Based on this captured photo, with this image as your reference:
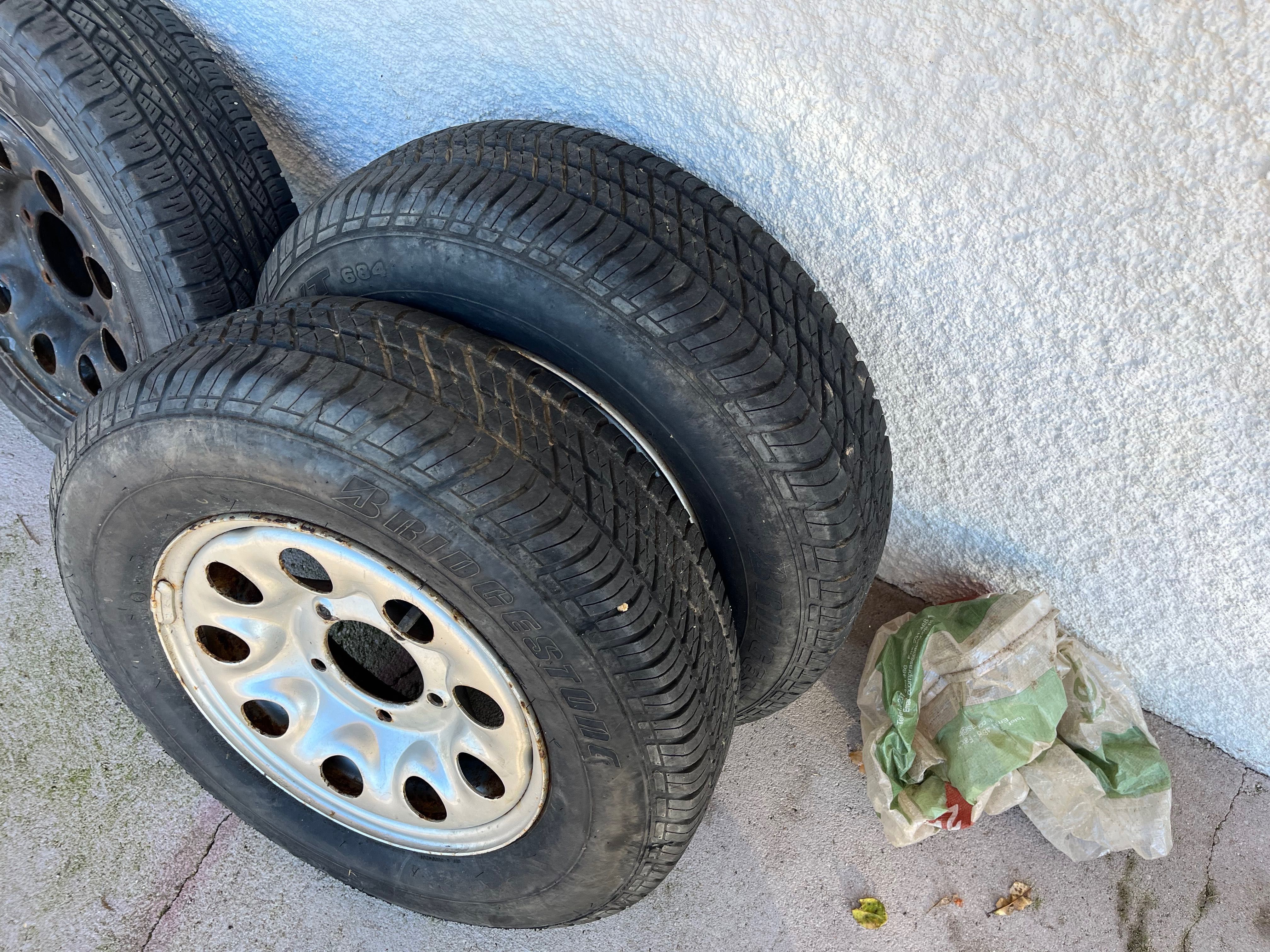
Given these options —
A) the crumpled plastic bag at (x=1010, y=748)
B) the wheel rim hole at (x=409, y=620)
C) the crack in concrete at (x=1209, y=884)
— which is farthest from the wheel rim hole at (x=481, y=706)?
the crack in concrete at (x=1209, y=884)

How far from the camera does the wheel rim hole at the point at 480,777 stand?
1821 mm

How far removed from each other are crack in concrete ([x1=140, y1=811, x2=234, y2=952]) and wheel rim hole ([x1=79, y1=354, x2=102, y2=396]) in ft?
4.07

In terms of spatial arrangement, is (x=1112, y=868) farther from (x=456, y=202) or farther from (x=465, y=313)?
(x=456, y=202)

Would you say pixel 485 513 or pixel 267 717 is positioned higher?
pixel 485 513

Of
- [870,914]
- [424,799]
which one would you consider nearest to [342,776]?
[424,799]

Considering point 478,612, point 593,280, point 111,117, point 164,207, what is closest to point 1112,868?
point 478,612

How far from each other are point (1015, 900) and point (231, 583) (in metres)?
1.96

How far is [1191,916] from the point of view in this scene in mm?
2176

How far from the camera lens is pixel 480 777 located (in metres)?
1.89

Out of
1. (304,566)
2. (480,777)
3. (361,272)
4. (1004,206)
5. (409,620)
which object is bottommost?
(304,566)

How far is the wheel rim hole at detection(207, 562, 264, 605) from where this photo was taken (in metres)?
1.76

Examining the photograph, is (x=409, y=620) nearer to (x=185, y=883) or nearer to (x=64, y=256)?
(x=185, y=883)

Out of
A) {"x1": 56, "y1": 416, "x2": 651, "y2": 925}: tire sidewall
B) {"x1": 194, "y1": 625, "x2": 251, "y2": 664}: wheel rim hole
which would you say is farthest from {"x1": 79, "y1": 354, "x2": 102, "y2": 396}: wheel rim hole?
{"x1": 194, "y1": 625, "x2": 251, "y2": 664}: wheel rim hole

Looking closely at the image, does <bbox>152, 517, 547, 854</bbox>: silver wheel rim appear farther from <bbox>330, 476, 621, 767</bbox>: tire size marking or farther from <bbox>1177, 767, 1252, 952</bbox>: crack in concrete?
<bbox>1177, 767, 1252, 952</bbox>: crack in concrete
